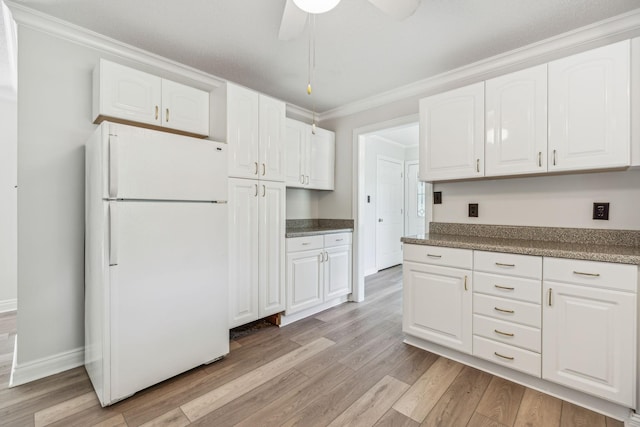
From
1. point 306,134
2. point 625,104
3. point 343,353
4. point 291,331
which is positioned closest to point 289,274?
point 291,331

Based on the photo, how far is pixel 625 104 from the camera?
1731 millimetres

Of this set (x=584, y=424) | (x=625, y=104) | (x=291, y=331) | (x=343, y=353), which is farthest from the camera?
(x=291, y=331)

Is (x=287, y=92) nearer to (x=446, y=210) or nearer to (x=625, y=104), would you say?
(x=446, y=210)

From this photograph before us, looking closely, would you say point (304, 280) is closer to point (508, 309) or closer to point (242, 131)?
point (242, 131)

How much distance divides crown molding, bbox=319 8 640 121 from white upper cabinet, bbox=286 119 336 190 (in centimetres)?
77

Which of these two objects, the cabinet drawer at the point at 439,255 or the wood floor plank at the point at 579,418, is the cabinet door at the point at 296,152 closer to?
the cabinet drawer at the point at 439,255

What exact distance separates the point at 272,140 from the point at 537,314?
244 cm

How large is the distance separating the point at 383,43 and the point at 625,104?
1.57 m

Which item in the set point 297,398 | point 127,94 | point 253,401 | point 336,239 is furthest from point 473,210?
point 127,94

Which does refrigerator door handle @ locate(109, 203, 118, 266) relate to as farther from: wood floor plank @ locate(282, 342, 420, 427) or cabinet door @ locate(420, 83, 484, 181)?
cabinet door @ locate(420, 83, 484, 181)

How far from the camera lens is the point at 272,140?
9.18 feet

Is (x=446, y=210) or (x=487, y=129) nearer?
(x=487, y=129)

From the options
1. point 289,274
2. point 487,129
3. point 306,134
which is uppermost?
point 306,134

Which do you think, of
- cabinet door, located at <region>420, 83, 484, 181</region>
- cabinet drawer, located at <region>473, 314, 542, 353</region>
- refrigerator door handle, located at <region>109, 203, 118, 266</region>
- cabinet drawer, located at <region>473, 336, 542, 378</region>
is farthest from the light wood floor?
cabinet door, located at <region>420, 83, 484, 181</region>
